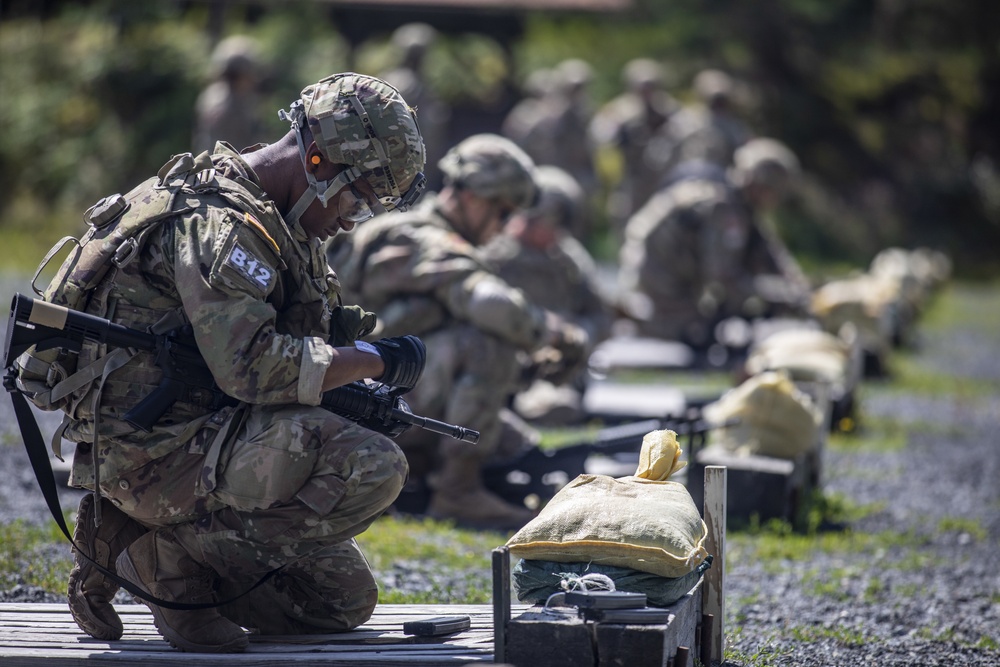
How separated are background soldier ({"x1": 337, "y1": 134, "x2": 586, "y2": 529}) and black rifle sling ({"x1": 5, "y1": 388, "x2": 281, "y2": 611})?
2.55 m

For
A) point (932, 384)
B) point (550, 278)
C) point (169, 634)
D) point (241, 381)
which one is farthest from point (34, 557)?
point (932, 384)

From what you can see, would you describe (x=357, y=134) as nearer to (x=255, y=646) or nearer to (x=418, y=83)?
(x=255, y=646)

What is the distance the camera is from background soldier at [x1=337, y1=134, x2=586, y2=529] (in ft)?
21.5

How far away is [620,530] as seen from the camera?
409 cm

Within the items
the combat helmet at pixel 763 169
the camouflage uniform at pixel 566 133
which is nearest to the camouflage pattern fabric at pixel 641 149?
the camouflage uniform at pixel 566 133

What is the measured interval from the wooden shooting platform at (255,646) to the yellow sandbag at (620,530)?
0.22m

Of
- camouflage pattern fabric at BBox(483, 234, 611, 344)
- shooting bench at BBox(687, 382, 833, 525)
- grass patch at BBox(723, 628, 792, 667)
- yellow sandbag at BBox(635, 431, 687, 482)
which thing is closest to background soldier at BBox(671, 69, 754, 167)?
camouflage pattern fabric at BBox(483, 234, 611, 344)

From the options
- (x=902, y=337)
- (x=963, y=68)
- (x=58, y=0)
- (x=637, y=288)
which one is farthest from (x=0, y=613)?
(x=963, y=68)

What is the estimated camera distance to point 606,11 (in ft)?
89.4

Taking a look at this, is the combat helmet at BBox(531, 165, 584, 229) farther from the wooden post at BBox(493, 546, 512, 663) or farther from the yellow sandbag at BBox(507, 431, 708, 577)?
the wooden post at BBox(493, 546, 512, 663)

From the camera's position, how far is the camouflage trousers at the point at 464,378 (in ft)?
22.1

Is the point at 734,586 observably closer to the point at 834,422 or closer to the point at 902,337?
the point at 834,422

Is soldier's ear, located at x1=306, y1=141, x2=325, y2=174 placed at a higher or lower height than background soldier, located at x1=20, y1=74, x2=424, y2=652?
higher

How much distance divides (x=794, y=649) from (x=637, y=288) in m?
8.47
